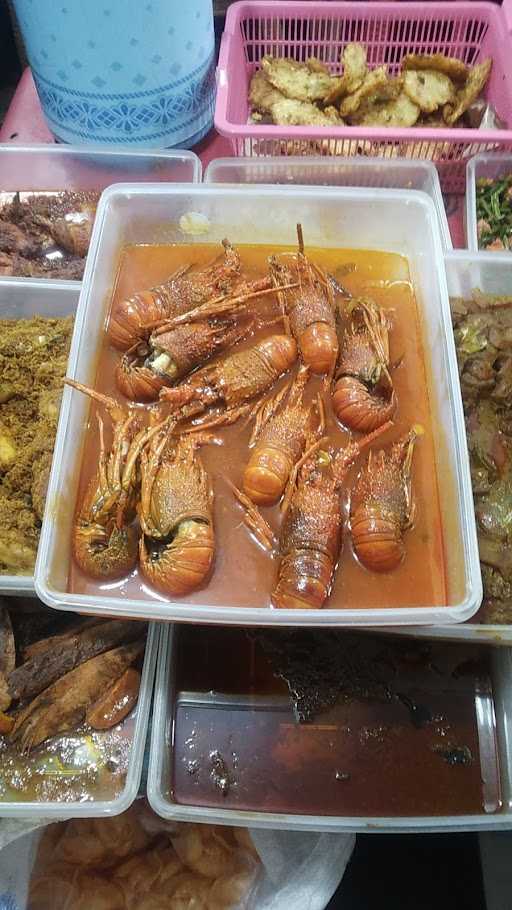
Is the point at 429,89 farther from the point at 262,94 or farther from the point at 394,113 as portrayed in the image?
the point at 262,94

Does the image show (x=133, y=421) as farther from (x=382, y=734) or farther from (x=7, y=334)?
(x=382, y=734)

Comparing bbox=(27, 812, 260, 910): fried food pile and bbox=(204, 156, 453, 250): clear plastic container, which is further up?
bbox=(204, 156, 453, 250): clear plastic container

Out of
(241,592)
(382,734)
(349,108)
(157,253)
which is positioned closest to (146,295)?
(157,253)

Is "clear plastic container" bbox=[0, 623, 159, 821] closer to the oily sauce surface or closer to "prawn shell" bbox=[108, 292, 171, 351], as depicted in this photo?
the oily sauce surface

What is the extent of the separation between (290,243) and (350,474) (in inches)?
31.3

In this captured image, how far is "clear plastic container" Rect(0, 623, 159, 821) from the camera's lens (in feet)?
4.84

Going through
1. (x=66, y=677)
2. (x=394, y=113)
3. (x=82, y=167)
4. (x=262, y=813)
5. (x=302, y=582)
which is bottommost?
(x=262, y=813)

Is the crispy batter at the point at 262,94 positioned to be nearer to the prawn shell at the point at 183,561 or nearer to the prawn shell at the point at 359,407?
the prawn shell at the point at 359,407

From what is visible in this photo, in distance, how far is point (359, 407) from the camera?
1.67 metres

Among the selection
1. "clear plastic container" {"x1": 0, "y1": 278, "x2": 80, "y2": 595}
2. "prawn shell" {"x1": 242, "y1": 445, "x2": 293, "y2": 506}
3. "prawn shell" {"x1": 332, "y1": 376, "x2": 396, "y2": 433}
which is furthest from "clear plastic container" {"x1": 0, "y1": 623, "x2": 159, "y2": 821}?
"clear plastic container" {"x1": 0, "y1": 278, "x2": 80, "y2": 595}

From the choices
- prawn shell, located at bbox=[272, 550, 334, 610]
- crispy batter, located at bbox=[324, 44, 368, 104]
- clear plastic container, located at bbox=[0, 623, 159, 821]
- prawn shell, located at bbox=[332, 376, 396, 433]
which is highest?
crispy batter, located at bbox=[324, 44, 368, 104]

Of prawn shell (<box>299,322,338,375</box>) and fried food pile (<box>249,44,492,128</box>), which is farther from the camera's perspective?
fried food pile (<box>249,44,492,128</box>)

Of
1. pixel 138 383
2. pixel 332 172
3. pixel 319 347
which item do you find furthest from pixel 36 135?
pixel 319 347

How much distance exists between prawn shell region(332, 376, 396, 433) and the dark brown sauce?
563 mm
